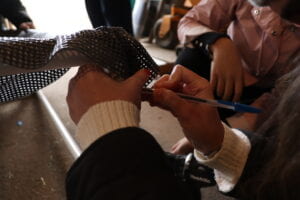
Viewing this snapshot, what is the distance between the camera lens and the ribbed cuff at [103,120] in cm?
30

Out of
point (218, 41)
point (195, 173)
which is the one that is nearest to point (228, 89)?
point (218, 41)

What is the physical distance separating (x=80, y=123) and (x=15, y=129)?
76 cm

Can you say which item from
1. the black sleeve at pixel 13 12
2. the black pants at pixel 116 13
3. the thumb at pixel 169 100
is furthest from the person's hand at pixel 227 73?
the black sleeve at pixel 13 12

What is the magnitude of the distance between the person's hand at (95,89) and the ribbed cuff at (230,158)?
0.73 ft

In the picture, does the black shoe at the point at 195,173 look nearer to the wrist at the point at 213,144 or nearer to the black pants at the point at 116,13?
the wrist at the point at 213,144

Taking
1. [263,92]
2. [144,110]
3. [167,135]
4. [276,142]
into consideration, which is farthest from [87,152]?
[144,110]

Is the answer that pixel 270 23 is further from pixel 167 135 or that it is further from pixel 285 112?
pixel 167 135

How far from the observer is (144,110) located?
1.16m

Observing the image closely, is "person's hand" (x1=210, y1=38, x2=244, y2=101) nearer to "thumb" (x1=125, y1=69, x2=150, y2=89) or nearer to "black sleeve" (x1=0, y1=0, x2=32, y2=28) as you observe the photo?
"thumb" (x1=125, y1=69, x2=150, y2=89)

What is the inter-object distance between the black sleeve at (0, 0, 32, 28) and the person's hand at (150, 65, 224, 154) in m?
0.93

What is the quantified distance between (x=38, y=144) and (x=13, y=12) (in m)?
0.61

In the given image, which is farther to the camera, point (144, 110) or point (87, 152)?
point (144, 110)

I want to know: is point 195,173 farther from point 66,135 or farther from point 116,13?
point 116,13

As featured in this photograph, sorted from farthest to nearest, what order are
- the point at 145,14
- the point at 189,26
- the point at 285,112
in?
1. the point at 145,14
2. the point at 189,26
3. the point at 285,112
